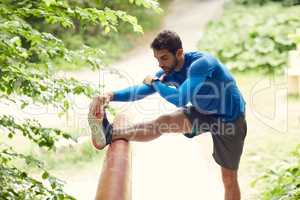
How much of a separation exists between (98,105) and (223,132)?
104 centimetres

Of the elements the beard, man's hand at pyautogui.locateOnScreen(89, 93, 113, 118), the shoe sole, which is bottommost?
the shoe sole

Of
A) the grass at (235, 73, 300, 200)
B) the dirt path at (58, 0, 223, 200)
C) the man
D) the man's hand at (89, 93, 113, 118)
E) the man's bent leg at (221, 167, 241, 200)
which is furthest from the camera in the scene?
the grass at (235, 73, 300, 200)

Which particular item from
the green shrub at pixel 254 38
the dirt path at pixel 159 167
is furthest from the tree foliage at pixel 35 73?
the green shrub at pixel 254 38

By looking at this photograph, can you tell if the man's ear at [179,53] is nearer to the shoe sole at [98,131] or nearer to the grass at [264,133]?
the shoe sole at [98,131]

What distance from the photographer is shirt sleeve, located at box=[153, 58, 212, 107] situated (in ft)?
13.1

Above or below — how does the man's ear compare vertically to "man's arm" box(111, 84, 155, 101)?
above

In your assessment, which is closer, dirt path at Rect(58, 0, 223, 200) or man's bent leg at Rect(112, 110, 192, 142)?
man's bent leg at Rect(112, 110, 192, 142)

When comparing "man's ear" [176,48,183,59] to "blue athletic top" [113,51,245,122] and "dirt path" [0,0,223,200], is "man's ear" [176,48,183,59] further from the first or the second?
"dirt path" [0,0,223,200]

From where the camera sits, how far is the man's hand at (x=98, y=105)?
148 inches

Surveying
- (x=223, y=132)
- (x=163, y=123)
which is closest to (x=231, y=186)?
(x=223, y=132)

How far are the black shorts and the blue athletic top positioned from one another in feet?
0.15

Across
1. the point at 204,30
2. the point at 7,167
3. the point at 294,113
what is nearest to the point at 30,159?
the point at 7,167

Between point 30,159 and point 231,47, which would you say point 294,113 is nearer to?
point 231,47

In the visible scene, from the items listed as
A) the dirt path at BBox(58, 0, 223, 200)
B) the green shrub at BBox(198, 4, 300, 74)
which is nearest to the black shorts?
the dirt path at BBox(58, 0, 223, 200)
